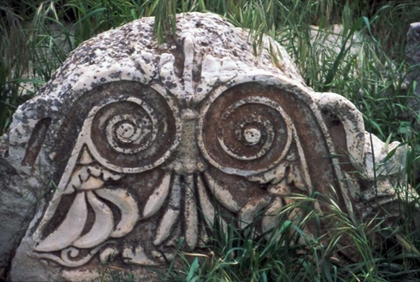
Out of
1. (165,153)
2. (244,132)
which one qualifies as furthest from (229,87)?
(165,153)

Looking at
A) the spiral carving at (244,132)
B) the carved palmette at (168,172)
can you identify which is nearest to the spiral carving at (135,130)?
the carved palmette at (168,172)

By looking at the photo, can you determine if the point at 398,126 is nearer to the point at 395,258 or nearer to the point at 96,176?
the point at 395,258

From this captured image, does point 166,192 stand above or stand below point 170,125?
below

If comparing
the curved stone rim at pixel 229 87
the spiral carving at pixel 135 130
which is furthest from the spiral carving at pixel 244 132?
the spiral carving at pixel 135 130

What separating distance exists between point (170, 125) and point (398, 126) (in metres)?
1.28

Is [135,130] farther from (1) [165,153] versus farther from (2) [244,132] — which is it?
(2) [244,132]

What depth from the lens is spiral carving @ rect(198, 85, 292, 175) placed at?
3.27 metres

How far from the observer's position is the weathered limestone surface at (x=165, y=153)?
10.7 feet

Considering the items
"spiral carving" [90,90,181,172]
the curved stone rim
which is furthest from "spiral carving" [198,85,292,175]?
"spiral carving" [90,90,181,172]

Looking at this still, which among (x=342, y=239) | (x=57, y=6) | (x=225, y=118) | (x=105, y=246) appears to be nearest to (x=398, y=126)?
(x=342, y=239)

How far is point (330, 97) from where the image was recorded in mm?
3301

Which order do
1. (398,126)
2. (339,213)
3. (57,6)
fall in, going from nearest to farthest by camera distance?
1. (339,213)
2. (398,126)
3. (57,6)

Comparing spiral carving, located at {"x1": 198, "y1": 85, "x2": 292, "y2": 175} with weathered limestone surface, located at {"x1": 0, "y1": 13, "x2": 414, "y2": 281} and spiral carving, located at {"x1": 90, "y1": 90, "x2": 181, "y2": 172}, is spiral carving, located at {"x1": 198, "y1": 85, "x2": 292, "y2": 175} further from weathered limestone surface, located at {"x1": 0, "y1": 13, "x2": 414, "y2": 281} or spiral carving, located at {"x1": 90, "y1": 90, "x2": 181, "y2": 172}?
spiral carving, located at {"x1": 90, "y1": 90, "x2": 181, "y2": 172}

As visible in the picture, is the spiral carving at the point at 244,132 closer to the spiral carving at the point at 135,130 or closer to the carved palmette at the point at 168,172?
the carved palmette at the point at 168,172
